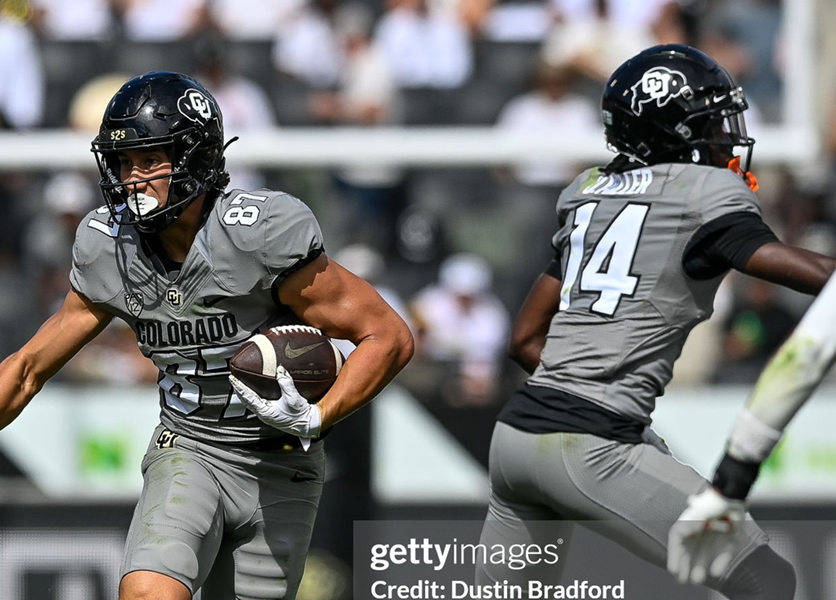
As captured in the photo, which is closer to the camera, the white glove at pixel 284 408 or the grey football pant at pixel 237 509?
the white glove at pixel 284 408

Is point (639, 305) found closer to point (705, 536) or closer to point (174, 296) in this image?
point (705, 536)

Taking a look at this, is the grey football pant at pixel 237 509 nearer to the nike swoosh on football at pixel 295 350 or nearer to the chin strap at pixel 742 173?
the nike swoosh on football at pixel 295 350

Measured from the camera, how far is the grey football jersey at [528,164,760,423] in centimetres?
382

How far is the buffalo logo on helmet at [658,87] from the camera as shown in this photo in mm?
4008

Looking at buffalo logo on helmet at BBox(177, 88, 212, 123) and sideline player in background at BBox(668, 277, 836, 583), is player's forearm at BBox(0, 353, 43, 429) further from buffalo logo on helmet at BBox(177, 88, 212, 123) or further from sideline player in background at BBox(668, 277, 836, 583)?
sideline player in background at BBox(668, 277, 836, 583)

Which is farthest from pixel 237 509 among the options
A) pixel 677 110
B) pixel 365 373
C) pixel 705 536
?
pixel 677 110

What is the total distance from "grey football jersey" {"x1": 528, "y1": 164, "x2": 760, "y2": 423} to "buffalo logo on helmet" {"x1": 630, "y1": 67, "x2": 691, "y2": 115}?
199 millimetres

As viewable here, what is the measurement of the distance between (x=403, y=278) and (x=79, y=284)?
5.03 m

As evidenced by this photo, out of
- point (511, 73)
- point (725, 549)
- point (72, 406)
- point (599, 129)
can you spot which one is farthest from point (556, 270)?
point (511, 73)

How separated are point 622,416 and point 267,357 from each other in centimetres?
98

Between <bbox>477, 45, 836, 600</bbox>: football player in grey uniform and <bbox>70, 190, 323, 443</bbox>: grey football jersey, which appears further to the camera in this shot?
<bbox>70, 190, 323, 443</bbox>: grey football jersey

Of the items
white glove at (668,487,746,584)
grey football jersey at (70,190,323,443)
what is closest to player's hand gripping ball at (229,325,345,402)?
grey football jersey at (70,190,323,443)

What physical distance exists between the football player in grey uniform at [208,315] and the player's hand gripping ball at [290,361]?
0.17 ft

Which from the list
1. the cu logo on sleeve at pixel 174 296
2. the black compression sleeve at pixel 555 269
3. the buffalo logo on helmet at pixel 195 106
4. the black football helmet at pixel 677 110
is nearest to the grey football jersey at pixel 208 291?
the cu logo on sleeve at pixel 174 296
